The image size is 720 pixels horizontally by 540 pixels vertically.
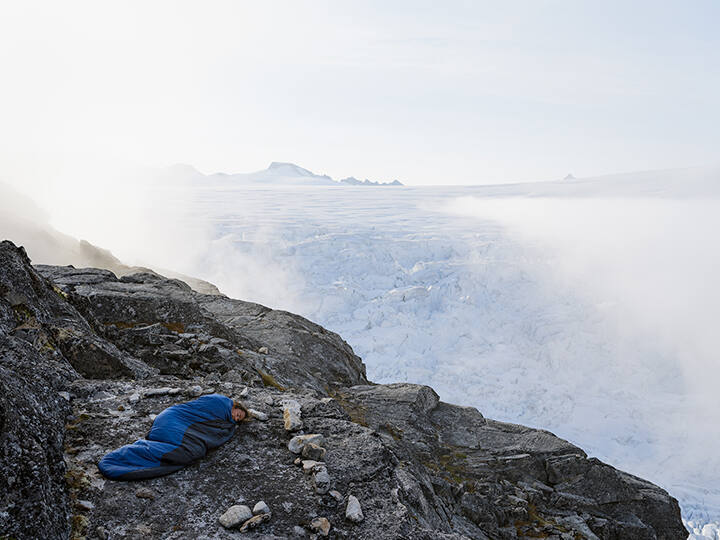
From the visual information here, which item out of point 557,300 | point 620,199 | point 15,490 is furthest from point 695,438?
point 620,199

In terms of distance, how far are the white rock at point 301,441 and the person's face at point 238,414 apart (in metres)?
0.61

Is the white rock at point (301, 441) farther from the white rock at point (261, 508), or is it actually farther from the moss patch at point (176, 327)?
the moss patch at point (176, 327)

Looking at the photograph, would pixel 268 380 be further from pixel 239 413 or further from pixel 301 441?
pixel 301 441

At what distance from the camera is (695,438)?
120 feet

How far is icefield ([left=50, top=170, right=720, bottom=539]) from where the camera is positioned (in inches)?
1412

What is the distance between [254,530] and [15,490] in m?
1.77

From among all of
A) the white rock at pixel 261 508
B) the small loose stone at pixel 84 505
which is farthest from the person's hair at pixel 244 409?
the small loose stone at pixel 84 505

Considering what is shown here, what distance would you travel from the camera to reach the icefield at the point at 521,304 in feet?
118

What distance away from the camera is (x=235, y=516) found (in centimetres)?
449

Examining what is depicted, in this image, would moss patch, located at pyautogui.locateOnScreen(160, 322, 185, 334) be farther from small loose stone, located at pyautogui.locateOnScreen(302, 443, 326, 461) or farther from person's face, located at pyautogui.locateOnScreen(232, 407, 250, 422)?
small loose stone, located at pyautogui.locateOnScreen(302, 443, 326, 461)

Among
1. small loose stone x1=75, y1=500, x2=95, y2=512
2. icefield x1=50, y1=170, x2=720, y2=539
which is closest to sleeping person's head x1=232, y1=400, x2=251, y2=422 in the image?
small loose stone x1=75, y1=500, x2=95, y2=512

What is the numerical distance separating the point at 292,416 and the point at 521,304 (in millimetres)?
42790

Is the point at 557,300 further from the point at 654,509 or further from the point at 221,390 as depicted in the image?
the point at 221,390

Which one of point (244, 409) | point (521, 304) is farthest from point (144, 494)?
point (521, 304)
